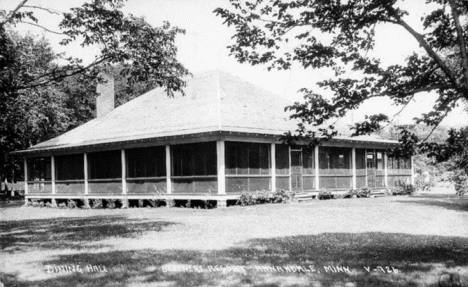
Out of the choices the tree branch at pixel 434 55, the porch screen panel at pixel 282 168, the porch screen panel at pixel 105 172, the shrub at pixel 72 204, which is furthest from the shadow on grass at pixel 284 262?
the shrub at pixel 72 204

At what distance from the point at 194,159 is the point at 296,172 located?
600 cm

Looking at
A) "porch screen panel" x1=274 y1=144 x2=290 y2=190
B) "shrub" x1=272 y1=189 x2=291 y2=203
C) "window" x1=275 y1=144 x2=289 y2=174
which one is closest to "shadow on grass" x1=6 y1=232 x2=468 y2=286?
"shrub" x1=272 y1=189 x2=291 y2=203

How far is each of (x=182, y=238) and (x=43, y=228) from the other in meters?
6.47

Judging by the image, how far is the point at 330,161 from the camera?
29.0 metres

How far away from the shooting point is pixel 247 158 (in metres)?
23.6

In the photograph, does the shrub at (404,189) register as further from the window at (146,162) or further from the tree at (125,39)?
the tree at (125,39)

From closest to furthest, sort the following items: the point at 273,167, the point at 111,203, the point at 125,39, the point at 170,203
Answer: the point at 125,39, the point at 170,203, the point at 273,167, the point at 111,203

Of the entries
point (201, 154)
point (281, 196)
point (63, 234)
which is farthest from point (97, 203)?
point (63, 234)

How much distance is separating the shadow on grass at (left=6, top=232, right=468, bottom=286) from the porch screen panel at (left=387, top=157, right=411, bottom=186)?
2262 centimetres

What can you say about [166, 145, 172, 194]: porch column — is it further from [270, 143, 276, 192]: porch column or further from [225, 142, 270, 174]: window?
[270, 143, 276, 192]: porch column

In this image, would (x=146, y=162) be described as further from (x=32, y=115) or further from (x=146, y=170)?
(x=32, y=115)

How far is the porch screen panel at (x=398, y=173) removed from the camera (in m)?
33.1

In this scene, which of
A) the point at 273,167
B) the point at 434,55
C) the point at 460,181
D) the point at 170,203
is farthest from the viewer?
the point at 273,167

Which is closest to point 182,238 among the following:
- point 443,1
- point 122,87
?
point 443,1
